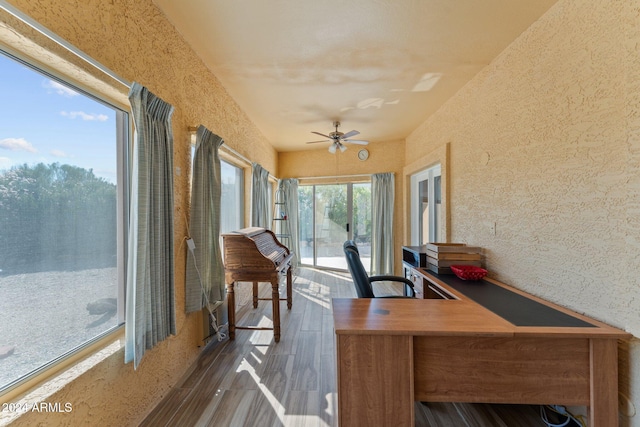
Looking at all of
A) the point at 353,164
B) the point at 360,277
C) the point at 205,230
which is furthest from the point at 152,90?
the point at 353,164

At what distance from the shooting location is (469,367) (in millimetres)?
1188

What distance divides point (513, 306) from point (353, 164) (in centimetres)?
380

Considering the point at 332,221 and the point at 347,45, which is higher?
the point at 347,45

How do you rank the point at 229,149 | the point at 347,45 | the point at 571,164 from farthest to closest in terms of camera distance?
the point at 229,149 < the point at 347,45 < the point at 571,164

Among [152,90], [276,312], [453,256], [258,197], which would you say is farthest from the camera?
[258,197]

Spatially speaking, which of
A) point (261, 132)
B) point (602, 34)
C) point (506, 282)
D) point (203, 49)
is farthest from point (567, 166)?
point (261, 132)

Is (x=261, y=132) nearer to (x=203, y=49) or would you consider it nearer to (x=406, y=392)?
(x=203, y=49)

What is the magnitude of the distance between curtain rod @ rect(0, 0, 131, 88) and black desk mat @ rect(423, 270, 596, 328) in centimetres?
245

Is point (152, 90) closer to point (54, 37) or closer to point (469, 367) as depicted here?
point (54, 37)

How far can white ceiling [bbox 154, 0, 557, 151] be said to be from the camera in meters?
1.60

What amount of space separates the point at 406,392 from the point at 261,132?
153 inches

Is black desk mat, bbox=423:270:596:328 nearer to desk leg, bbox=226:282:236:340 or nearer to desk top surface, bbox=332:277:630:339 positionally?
desk top surface, bbox=332:277:630:339

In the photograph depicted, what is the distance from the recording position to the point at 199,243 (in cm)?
201

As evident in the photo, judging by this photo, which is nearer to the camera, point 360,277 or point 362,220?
point 360,277
